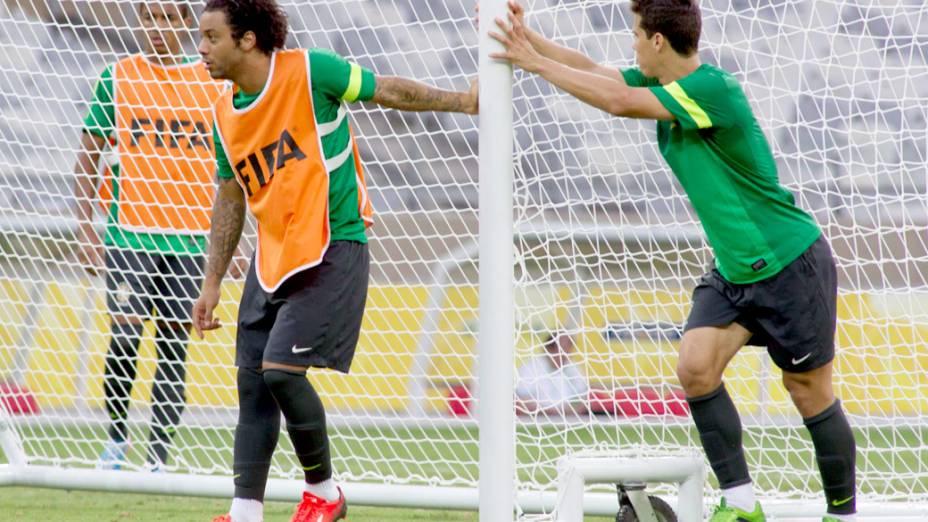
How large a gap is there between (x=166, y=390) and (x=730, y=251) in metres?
2.41

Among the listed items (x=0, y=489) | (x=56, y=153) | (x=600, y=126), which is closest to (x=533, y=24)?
(x=600, y=126)

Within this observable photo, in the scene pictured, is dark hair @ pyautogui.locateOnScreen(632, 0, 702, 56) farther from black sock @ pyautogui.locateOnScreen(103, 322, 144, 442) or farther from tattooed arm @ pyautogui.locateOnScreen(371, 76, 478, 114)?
black sock @ pyautogui.locateOnScreen(103, 322, 144, 442)

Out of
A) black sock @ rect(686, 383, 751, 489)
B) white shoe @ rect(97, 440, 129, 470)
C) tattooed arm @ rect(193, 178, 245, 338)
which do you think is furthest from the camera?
white shoe @ rect(97, 440, 129, 470)

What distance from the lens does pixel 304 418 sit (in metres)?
3.40

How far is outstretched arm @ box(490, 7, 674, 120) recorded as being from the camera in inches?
123

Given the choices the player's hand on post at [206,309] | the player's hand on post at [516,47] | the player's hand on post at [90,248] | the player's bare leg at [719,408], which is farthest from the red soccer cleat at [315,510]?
the player's hand on post at [90,248]

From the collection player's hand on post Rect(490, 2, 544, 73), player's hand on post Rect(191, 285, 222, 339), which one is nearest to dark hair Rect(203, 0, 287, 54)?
player's hand on post Rect(490, 2, 544, 73)

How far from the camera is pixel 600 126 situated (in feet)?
18.1

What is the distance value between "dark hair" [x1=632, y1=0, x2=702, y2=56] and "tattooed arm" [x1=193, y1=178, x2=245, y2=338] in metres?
1.19

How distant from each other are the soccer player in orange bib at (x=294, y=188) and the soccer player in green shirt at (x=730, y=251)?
1.60 ft

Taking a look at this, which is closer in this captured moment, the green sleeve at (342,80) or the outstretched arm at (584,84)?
the outstretched arm at (584,84)

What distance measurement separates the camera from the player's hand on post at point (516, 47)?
313 centimetres

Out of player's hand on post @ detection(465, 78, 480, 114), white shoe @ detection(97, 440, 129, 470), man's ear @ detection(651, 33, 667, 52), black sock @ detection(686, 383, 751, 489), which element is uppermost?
man's ear @ detection(651, 33, 667, 52)

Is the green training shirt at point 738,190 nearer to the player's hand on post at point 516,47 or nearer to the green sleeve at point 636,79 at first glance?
the green sleeve at point 636,79
